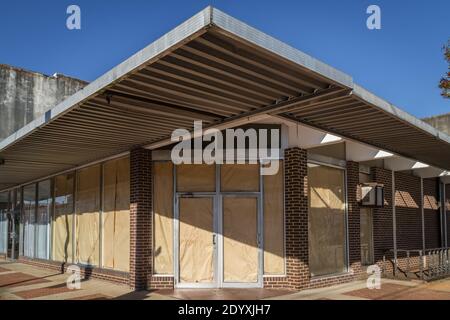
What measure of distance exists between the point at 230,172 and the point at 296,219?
1764 mm

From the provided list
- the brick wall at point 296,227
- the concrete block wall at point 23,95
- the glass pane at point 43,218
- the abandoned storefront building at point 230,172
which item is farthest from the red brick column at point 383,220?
the concrete block wall at point 23,95

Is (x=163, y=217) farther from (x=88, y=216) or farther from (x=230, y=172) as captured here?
(x=88, y=216)

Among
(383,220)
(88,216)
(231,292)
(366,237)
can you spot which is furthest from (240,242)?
(88,216)

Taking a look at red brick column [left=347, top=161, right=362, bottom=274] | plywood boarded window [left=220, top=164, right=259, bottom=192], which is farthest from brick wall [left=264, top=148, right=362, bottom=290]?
red brick column [left=347, top=161, right=362, bottom=274]

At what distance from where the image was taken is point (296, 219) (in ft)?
32.8

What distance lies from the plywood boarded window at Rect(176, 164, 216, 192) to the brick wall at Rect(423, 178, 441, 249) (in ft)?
28.2

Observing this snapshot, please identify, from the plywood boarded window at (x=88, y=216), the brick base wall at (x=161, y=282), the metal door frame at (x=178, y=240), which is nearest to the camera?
the metal door frame at (x=178, y=240)

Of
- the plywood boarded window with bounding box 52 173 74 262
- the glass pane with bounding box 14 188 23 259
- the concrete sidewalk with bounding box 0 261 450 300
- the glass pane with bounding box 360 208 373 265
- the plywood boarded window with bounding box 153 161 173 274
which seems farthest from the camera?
the glass pane with bounding box 14 188 23 259

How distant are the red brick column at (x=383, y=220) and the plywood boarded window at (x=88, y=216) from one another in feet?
24.3

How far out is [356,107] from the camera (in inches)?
294

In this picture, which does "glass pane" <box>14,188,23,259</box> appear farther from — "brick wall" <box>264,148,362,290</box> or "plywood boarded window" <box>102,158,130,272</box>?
"brick wall" <box>264,148,362,290</box>

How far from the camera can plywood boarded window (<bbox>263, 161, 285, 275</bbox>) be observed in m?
10.1

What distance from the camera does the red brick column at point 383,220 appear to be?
12.9 meters

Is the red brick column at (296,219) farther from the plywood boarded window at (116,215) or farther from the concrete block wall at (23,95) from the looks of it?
the concrete block wall at (23,95)
